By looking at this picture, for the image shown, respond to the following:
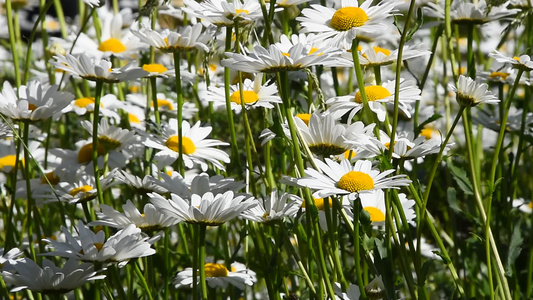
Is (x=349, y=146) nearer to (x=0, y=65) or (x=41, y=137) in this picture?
(x=41, y=137)

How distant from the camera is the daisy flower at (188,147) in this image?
1.21 metres

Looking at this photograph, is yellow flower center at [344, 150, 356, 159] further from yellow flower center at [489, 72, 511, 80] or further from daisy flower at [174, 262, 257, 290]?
yellow flower center at [489, 72, 511, 80]

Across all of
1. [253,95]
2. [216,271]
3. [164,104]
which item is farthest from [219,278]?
[164,104]

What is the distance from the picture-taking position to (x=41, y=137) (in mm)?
1523

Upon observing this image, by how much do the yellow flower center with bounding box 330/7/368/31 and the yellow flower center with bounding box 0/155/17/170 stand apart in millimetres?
763

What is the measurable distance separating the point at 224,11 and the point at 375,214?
16.9 inches

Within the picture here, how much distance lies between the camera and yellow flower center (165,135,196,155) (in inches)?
49.0

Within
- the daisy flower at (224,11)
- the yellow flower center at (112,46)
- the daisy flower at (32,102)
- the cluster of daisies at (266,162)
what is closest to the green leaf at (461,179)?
the cluster of daisies at (266,162)

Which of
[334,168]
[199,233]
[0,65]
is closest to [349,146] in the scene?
[334,168]

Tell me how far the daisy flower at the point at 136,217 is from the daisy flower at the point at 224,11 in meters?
0.32

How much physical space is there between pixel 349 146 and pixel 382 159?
4.1 inches

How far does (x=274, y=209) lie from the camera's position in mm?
1056

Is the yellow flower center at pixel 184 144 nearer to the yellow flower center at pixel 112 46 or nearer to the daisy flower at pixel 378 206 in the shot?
the daisy flower at pixel 378 206

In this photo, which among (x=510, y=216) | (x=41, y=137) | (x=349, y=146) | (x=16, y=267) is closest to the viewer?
(x=16, y=267)
